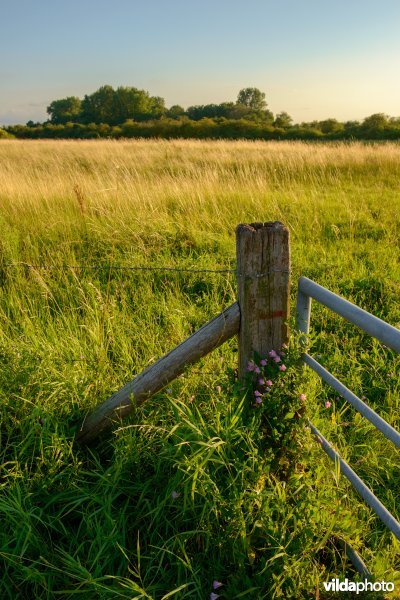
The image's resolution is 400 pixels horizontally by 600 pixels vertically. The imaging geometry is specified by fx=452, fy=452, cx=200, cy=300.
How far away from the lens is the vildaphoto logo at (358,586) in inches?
61.7

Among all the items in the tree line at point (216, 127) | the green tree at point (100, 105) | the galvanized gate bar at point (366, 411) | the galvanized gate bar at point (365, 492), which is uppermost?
the green tree at point (100, 105)

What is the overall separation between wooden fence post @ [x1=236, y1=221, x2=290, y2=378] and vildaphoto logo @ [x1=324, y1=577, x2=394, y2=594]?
857mm

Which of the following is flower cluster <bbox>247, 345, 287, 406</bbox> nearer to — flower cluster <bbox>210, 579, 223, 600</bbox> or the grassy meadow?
the grassy meadow

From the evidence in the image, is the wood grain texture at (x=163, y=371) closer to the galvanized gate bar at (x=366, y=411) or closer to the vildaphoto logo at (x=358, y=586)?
the galvanized gate bar at (x=366, y=411)

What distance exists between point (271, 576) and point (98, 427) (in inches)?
38.7

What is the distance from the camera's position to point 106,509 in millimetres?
1834

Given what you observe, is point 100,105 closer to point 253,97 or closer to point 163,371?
point 253,97

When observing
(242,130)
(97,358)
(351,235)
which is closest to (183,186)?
(351,235)

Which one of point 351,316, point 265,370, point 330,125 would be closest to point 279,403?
point 265,370

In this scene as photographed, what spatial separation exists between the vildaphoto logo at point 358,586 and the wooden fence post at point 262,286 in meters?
0.86

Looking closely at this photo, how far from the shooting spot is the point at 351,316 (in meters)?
1.48

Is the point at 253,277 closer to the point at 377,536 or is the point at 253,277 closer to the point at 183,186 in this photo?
the point at 377,536

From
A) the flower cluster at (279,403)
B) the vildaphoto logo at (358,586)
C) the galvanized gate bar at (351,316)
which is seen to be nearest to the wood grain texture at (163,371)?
the flower cluster at (279,403)

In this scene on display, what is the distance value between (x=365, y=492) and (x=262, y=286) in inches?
32.4
